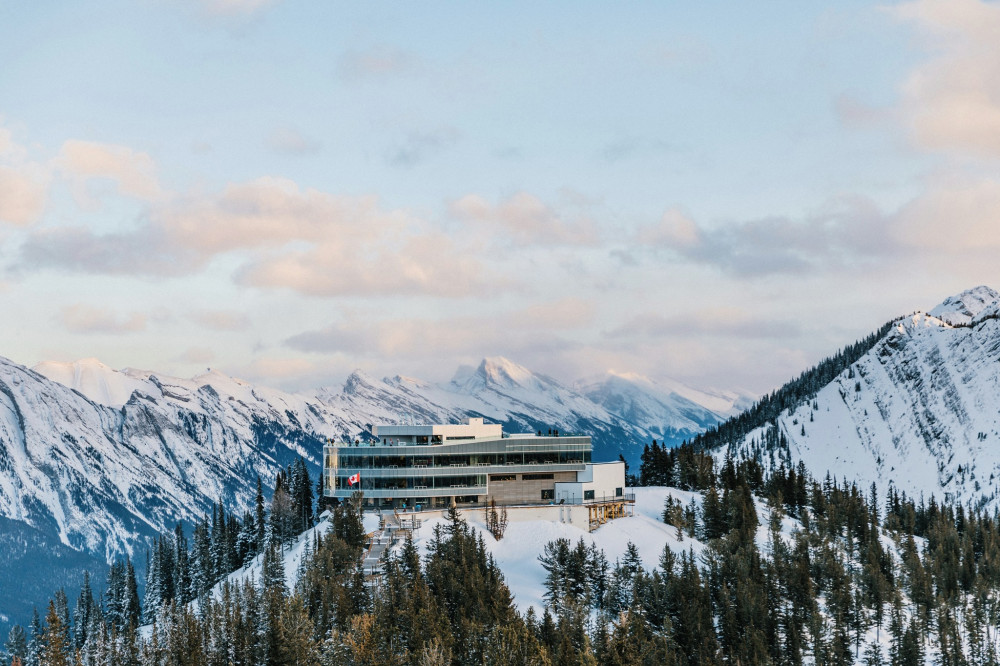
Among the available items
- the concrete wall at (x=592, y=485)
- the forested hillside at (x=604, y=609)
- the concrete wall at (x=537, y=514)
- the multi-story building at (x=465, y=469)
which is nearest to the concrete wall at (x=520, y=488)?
the multi-story building at (x=465, y=469)

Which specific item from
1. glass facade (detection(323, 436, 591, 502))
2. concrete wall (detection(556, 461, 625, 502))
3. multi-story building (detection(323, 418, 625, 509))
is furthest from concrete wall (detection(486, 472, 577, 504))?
concrete wall (detection(556, 461, 625, 502))

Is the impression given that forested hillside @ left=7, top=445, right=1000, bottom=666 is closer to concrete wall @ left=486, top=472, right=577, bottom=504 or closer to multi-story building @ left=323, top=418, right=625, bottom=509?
multi-story building @ left=323, top=418, right=625, bottom=509

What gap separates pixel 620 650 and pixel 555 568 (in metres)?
34.1

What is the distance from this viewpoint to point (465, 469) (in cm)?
18925

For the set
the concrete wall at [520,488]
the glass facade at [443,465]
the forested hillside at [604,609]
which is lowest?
the forested hillside at [604,609]

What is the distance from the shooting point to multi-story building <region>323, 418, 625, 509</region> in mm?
186750

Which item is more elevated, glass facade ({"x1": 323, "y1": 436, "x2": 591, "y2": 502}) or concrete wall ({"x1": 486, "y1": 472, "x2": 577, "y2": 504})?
glass facade ({"x1": 323, "y1": 436, "x2": 591, "y2": 502})

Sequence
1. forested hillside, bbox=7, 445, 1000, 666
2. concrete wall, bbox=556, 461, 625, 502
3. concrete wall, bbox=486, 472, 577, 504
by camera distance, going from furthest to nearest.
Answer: concrete wall, bbox=486, 472, 577, 504 → concrete wall, bbox=556, 461, 625, 502 → forested hillside, bbox=7, 445, 1000, 666

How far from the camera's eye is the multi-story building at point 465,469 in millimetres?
186750

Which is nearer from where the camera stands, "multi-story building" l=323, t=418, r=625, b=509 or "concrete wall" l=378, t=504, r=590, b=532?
"concrete wall" l=378, t=504, r=590, b=532

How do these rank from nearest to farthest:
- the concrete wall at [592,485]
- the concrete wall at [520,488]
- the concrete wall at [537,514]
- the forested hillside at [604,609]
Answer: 1. the forested hillside at [604,609]
2. the concrete wall at [537,514]
3. the concrete wall at [592,485]
4. the concrete wall at [520,488]

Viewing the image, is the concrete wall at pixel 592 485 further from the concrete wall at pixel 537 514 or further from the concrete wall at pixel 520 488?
the concrete wall at pixel 537 514

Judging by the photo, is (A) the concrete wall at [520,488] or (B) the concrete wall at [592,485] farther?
(A) the concrete wall at [520,488]

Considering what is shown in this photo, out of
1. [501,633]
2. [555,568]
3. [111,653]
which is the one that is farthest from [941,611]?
[111,653]
